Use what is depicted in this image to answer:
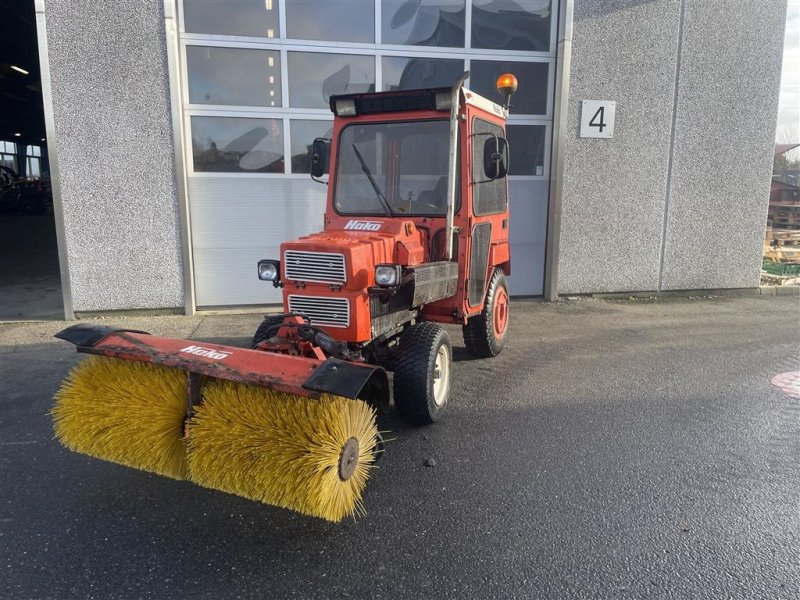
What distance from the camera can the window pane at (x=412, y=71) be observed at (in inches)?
307

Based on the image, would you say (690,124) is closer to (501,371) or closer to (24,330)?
(501,371)

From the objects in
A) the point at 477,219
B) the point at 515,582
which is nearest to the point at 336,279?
the point at 477,219

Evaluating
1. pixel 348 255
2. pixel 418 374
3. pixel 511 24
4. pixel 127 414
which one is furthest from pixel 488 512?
pixel 511 24

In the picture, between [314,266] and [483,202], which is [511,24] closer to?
[483,202]

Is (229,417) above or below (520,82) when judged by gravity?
below

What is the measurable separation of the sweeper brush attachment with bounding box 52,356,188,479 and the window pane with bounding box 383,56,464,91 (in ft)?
19.4

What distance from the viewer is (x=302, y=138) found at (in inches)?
301

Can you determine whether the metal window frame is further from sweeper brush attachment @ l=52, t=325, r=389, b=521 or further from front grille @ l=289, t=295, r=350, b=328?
sweeper brush attachment @ l=52, t=325, r=389, b=521

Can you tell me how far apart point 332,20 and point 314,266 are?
5191 mm

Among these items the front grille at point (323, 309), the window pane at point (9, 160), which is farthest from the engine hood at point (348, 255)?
the window pane at point (9, 160)

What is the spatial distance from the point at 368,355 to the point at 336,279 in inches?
28.0

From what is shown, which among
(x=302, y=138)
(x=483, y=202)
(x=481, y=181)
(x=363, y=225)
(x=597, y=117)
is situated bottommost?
(x=363, y=225)

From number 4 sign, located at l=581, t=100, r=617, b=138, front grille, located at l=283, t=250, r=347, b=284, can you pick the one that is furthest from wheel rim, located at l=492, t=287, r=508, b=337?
number 4 sign, located at l=581, t=100, r=617, b=138

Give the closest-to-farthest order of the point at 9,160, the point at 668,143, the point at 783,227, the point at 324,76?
the point at 324,76 < the point at 668,143 < the point at 783,227 < the point at 9,160
